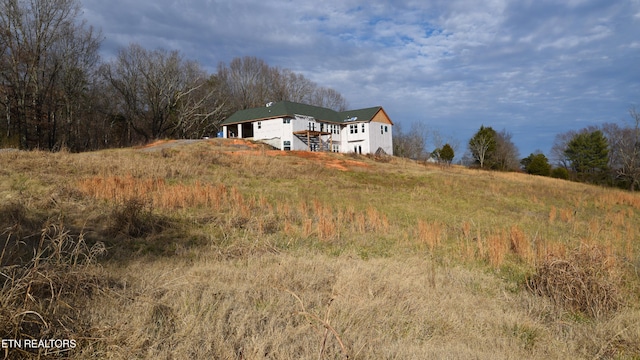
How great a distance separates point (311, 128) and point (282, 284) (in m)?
41.3

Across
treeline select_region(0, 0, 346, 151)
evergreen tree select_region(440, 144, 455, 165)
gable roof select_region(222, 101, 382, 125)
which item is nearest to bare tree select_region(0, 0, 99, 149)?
treeline select_region(0, 0, 346, 151)

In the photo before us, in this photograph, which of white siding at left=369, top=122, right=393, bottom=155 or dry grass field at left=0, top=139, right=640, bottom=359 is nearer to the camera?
dry grass field at left=0, top=139, right=640, bottom=359

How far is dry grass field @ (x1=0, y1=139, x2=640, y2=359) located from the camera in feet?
10.9

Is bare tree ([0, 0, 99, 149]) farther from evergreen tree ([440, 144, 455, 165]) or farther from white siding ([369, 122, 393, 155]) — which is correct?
evergreen tree ([440, 144, 455, 165])

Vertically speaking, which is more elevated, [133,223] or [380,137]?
[380,137]

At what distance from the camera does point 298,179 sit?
62.4 feet

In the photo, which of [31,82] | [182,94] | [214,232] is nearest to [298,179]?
[214,232]

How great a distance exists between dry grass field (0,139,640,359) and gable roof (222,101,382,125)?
32821mm

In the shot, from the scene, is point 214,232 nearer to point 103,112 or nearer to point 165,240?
point 165,240

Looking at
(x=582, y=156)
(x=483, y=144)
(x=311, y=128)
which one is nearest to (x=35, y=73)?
(x=311, y=128)

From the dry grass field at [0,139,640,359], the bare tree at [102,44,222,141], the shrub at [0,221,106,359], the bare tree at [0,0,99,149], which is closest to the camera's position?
the shrub at [0,221,106,359]

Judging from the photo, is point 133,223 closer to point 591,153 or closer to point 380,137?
point 380,137

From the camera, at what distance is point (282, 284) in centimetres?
500

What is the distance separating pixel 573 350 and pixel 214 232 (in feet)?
22.1
